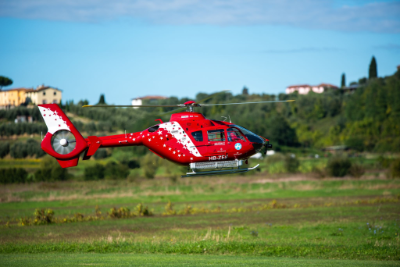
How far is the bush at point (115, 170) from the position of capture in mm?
63906

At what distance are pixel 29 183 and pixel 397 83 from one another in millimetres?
120139

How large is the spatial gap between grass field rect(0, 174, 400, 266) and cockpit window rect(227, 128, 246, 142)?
574 cm

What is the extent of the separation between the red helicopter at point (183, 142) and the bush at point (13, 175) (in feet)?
136

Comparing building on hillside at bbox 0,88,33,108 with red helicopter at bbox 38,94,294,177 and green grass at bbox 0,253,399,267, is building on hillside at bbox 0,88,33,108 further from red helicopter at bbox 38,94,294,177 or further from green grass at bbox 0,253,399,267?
red helicopter at bbox 38,94,294,177

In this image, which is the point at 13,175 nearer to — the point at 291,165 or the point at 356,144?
the point at 291,165

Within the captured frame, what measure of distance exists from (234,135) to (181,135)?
2.38m

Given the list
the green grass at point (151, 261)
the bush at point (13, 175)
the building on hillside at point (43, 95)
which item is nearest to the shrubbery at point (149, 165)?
the bush at point (13, 175)

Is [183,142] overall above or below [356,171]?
above

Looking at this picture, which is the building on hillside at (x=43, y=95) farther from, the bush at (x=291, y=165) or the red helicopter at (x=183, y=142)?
the bush at (x=291, y=165)

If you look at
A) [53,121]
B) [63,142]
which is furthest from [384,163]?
[53,121]

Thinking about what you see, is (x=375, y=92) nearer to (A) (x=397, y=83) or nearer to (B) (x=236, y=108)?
(A) (x=397, y=83)

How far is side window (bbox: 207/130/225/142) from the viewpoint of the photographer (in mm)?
21109

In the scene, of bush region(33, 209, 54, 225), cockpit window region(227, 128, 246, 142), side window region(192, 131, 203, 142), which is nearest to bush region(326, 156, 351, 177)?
bush region(33, 209, 54, 225)

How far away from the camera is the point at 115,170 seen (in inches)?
2515
